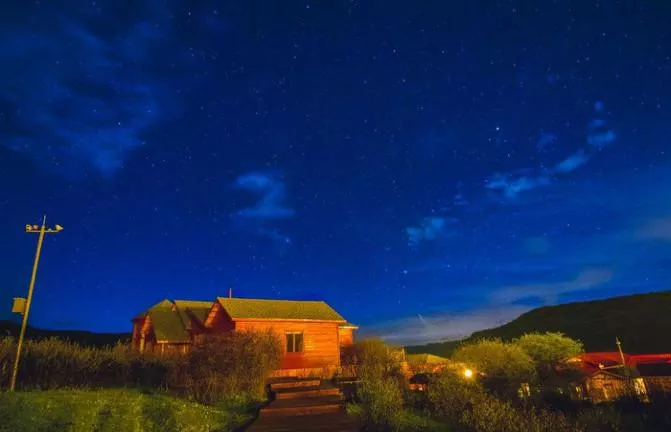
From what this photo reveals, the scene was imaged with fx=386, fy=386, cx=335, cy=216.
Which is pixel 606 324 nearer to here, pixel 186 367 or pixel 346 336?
pixel 346 336

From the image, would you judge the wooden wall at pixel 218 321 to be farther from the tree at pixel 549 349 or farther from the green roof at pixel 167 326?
the tree at pixel 549 349

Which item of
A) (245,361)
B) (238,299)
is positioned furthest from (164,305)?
(245,361)

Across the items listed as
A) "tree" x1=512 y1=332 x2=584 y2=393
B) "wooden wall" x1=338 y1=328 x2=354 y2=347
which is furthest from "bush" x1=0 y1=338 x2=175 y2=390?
"tree" x1=512 y1=332 x2=584 y2=393

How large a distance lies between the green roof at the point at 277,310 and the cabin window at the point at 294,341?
1323mm

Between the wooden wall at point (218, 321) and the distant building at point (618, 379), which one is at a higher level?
the wooden wall at point (218, 321)

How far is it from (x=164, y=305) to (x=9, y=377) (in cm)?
2672

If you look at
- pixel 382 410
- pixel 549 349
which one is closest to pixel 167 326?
pixel 382 410

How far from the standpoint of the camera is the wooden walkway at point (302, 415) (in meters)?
9.82

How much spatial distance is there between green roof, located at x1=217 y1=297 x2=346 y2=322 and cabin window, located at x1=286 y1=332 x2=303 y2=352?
1323 millimetres

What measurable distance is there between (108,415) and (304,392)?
22.2ft

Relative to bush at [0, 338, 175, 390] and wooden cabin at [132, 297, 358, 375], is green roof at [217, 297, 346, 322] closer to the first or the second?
wooden cabin at [132, 297, 358, 375]

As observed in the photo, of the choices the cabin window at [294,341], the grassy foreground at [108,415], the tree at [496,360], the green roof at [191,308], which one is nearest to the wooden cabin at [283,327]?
the cabin window at [294,341]

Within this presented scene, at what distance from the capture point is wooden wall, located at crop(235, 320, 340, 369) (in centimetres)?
3084

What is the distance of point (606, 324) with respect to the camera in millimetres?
94250
